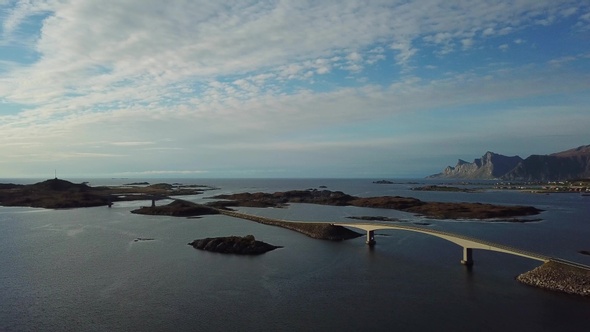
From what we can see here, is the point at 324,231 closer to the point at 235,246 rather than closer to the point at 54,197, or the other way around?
the point at 235,246

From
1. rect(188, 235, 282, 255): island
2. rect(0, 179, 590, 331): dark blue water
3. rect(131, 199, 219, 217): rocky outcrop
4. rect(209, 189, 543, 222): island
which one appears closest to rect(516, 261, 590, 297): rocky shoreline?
rect(0, 179, 590, 331): dark blue water

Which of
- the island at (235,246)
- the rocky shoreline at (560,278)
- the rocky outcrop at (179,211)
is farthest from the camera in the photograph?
the rocky outcrop at (179,211)

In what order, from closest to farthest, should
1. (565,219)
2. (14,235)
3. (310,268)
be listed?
(310,268) → (14,235) → (565,219)

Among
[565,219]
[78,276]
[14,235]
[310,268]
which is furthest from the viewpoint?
[565,219]

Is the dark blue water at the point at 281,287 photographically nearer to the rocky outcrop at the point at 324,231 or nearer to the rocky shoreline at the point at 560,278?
the rocky shoreline at the point at 560,278

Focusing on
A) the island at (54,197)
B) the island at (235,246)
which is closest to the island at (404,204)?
the island at (54,197)

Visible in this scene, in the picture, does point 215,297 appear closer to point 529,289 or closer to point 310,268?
point 310,268

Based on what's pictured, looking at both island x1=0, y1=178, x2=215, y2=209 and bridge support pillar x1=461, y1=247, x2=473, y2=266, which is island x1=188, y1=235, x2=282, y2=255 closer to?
bridge support pillar x1=461, y1=247, x2=473, y2=266

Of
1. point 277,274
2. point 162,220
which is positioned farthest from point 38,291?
point 162,220
